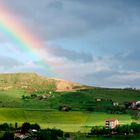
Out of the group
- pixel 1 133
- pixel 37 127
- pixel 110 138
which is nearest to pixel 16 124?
pixel 37 127

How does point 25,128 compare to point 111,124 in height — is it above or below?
below

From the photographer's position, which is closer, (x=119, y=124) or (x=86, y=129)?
(x=86, y=129)

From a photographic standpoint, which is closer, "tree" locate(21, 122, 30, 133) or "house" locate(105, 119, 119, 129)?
"tree" locate(21, 122, 30, 133)

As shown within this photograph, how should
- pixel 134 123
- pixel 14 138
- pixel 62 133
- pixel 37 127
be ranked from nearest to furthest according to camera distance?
1. pixel 14 138
2. pixel 62 133
3. pixel 37 127
4. pixel 134 123

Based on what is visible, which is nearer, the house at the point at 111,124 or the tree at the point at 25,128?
the tree at the point at 25,128

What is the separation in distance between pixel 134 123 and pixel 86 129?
23073mm

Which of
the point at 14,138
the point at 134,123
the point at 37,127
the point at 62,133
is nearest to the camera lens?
the point at 14,138

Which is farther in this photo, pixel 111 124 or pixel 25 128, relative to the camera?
pixel 111 124

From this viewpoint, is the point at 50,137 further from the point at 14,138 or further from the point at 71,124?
the point at 71,124

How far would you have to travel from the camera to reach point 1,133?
156 m

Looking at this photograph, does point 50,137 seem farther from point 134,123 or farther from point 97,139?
point 134,123

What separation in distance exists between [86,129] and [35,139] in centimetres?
3277

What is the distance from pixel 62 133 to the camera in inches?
6373

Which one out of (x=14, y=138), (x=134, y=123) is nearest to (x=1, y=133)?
(x=14, y=138)
